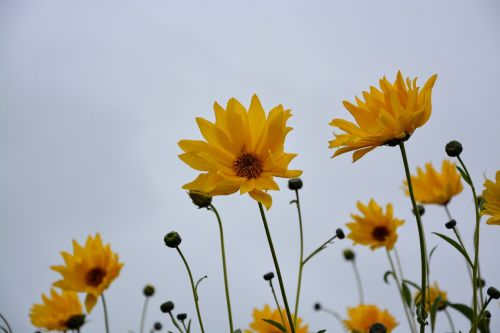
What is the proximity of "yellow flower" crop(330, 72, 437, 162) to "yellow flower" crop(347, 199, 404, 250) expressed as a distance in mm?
2167

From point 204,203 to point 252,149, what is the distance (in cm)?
29

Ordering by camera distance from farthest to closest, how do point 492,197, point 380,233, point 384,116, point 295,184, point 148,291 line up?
point 380,233, point 148,291, point 295,184, point 492,197, point 384,116

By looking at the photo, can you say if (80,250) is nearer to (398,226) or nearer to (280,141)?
(280,141)

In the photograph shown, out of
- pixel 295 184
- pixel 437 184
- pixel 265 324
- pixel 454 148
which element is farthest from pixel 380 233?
pixel 454 148

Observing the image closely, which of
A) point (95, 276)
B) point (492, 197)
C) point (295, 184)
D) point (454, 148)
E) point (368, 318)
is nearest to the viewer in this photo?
point (492, 197)

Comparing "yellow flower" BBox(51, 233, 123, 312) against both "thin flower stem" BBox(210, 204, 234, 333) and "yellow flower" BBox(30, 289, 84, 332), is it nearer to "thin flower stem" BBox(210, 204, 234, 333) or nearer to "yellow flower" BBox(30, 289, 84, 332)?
"yellow flower" BBox(30, 289, 84, 332)

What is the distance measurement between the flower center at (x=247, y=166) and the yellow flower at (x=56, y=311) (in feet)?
8.18

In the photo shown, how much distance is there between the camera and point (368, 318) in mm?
3182

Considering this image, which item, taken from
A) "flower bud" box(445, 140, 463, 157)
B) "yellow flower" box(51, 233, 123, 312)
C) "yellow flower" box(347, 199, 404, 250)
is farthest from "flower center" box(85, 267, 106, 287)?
"flower bud" box(445, 140, 463, 157)

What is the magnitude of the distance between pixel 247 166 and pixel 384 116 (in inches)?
20.9

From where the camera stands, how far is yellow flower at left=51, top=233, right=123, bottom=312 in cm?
278

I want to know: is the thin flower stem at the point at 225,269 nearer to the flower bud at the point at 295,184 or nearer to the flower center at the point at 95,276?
the flower bud at the point at 295,184

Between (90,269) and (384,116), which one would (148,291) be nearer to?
(90,269)

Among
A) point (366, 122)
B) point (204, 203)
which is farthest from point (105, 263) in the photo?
point (366, 122)
